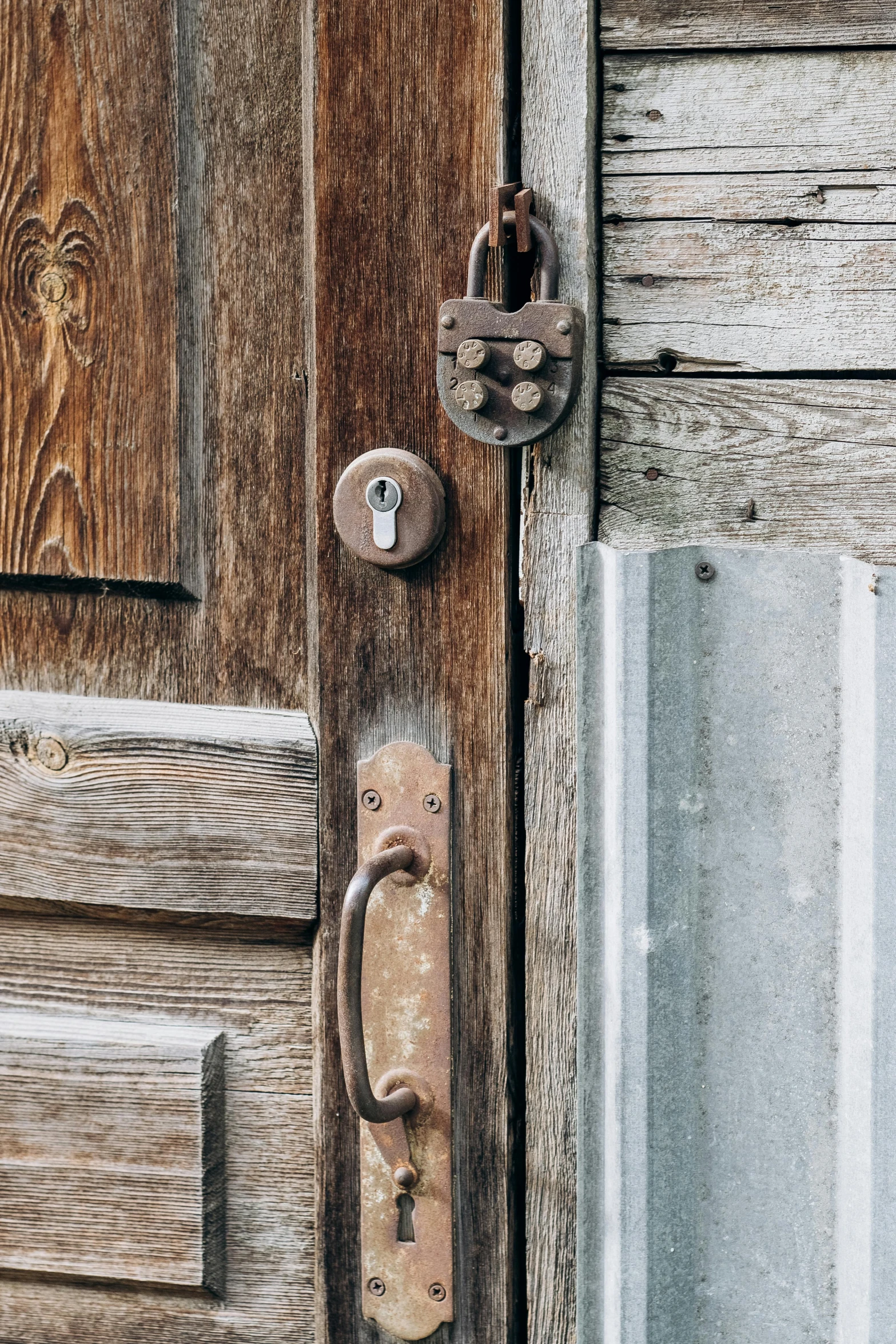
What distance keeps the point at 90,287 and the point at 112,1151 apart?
2.27 ft

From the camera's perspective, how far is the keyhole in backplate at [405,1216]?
0.86 meters

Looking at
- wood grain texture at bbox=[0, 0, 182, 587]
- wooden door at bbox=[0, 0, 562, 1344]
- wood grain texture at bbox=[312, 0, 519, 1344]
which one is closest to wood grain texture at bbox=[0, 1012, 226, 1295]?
wooden door at bbox=[0, 0, 562, 1344]

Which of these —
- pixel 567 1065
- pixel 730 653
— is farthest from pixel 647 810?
pixel 567 1065

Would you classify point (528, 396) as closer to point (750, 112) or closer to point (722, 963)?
point (750, 112)

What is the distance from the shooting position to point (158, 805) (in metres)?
0.91

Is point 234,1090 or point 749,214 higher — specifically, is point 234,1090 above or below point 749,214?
below

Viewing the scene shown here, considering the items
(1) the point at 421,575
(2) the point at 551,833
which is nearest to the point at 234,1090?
(2) the point at 551,833

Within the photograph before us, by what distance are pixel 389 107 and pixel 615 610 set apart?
0.41 m

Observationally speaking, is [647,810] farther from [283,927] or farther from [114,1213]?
[114,1213]

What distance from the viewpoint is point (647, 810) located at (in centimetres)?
75

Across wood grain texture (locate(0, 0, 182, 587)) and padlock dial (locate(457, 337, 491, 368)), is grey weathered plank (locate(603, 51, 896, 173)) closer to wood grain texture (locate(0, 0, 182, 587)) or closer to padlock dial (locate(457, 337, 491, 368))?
padlock dial (locate(457, 337, 491, 368))

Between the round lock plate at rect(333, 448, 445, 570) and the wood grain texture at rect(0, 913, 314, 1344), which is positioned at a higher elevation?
the round lock plate at rect(333, 448, 445, 570)

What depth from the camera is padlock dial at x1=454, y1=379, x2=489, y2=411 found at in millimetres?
794

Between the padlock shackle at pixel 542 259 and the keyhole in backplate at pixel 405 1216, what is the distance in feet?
2.18
